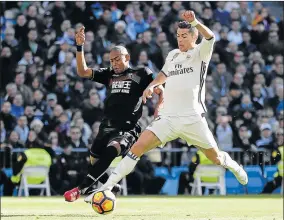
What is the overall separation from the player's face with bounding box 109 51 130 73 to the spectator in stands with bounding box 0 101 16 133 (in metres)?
8.47

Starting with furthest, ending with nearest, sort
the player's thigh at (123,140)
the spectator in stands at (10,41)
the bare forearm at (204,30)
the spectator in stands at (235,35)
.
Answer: the spectator in stands at (235,35) → the spectator in stands at (10,41) → the player's thigh at (123,140) → the bare forearm at (204,30)

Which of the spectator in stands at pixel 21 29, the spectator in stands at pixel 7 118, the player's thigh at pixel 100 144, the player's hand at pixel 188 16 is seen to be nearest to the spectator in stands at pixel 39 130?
the spectator in stands at pixel 7 118

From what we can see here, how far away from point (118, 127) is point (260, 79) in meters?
11.7

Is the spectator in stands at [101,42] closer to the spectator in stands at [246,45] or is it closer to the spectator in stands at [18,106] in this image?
the spectator in stands at [18,106]

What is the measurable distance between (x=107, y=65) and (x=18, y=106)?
8.99ft

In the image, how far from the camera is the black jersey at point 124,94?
41.3ft

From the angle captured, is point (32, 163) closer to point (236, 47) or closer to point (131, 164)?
point (236, 47)

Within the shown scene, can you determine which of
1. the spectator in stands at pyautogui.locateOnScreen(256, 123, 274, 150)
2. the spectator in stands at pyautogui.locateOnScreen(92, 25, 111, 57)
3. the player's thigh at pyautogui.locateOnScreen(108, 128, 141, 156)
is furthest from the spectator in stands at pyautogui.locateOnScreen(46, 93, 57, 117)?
the player's thigh at pyautogui.locateOnScreen(108, 128, 141, 156)

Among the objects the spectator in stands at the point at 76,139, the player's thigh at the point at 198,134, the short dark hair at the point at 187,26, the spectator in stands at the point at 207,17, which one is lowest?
the player's thigh at the point at 198,134

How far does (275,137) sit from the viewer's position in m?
21.6

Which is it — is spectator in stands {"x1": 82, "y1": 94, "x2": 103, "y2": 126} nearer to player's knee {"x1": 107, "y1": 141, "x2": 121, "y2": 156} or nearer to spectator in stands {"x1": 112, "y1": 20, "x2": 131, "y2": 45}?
spectator in stands {"x1": 112, "y1": 20, "x2": 131, "y2": 45}

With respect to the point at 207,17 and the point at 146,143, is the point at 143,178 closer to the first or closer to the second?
the point at 207,17

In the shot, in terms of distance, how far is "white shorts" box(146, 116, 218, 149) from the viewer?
419 inches

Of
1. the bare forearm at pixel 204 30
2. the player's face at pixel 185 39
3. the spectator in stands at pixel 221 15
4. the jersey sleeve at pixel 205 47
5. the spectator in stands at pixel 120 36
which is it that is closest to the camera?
the bare forearm at pixel 204 30
